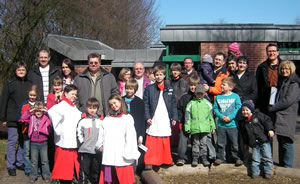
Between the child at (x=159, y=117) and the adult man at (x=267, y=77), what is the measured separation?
5.12ft

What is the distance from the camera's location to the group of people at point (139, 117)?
4977 millimetres

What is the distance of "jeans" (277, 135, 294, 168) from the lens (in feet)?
17.9

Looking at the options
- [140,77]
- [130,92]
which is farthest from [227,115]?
[140,77]

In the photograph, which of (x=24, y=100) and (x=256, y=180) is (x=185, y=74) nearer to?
(x=256, y=180)

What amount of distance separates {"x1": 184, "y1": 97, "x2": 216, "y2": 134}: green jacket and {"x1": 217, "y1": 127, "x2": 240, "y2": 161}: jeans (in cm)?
19

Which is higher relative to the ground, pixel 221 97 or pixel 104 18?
pixel 104 18

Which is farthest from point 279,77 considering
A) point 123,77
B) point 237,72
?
point 123,77

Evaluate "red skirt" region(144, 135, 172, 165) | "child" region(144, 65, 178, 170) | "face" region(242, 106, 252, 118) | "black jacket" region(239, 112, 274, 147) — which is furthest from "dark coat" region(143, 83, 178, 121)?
"black jacket" region(239, 112, 274, 147)

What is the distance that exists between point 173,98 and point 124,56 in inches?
322

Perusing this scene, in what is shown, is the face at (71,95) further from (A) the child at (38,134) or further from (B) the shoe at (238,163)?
(B) the shoe at (238,163)

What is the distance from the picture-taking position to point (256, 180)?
524cm

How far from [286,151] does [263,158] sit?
0.55 m

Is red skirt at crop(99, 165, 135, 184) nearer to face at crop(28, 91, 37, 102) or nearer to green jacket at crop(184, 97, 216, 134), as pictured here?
green jacket at crop(184, 97, 216, 134)

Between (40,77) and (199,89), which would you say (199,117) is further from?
(40,77)
